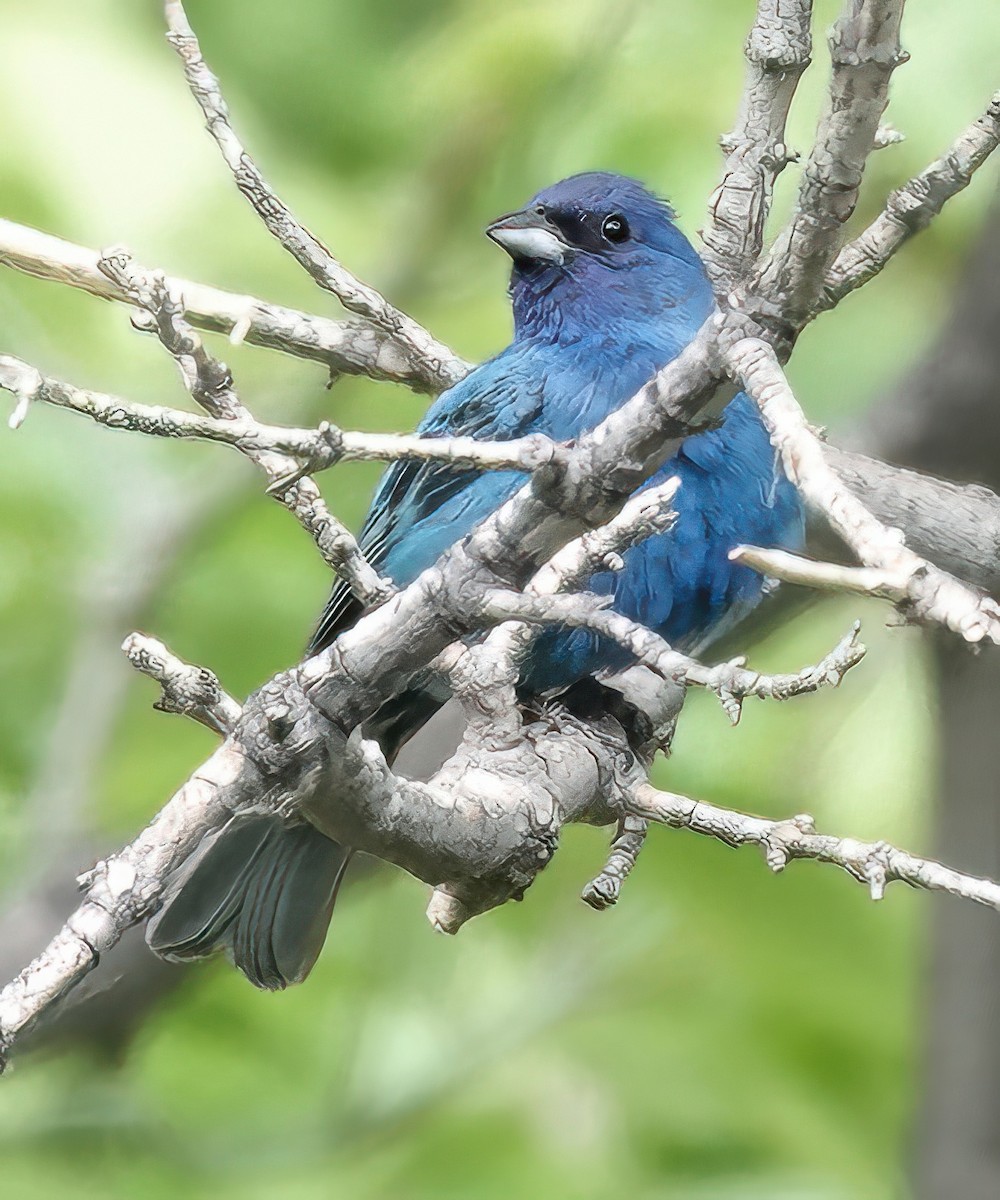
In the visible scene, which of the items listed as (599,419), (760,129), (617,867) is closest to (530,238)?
(599,419)

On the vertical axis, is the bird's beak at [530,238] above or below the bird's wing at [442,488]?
above

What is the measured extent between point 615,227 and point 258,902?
171 cm

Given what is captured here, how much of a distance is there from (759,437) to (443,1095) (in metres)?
1.76

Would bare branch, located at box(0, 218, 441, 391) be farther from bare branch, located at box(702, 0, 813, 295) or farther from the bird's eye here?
bare branch, located at box(702, 0, 813, 295)

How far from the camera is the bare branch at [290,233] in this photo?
235cm

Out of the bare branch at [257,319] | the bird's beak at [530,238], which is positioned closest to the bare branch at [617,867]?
the bare branch at [257,319]

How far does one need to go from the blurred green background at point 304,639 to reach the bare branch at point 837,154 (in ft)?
6.50

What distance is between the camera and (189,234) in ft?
13.7

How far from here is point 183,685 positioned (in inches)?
65.4

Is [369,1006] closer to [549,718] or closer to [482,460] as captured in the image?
[549,718]

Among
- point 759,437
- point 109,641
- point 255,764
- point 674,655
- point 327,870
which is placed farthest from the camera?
point 109,641

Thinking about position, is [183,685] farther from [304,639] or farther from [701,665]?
[304,639]

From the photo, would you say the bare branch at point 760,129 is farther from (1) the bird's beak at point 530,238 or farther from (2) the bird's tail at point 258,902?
(2) the bird's tail at point 258,902

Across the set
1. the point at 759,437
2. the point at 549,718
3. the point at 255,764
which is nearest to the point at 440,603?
the point at 255,764
